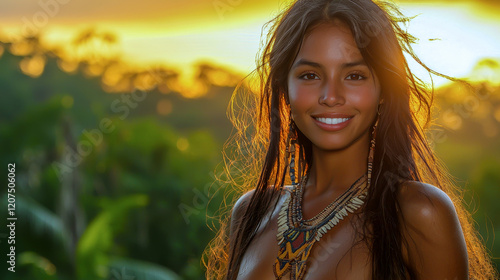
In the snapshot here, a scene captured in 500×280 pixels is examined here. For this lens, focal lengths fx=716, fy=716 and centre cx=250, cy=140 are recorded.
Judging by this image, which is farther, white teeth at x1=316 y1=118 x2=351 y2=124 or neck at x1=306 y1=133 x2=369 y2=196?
neck at x1=306 y1=133 x2=369 y2=196

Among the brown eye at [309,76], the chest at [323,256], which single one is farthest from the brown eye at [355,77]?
the chest at [323,256]

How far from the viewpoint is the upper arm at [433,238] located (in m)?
2.09

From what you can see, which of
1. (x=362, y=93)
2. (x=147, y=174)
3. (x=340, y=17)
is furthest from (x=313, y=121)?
(x=147, y=174)

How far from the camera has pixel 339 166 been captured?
249 centimetres

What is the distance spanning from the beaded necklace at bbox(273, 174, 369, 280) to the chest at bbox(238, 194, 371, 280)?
19 millimetres

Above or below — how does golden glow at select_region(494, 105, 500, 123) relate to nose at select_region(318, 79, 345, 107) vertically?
above

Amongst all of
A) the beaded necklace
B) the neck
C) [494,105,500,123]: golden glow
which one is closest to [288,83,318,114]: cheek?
the neck

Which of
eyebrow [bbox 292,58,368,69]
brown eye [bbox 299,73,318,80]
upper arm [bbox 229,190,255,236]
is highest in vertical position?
eyebrow [bbox 292,58,368,69]

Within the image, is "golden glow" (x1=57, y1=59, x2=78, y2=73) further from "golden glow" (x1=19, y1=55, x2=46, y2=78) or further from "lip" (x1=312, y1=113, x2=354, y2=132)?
"lip" (x1=312, y1=113, x2=354, y2=132)

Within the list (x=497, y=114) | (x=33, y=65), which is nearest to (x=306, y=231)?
(x=497, y=114)

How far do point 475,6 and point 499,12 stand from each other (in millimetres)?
952

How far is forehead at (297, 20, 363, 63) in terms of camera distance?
7.55 feet

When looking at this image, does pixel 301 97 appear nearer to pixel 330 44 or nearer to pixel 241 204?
pixel 330 44

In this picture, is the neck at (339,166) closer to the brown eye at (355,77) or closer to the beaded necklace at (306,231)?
the beaded necklace at (306,231)
